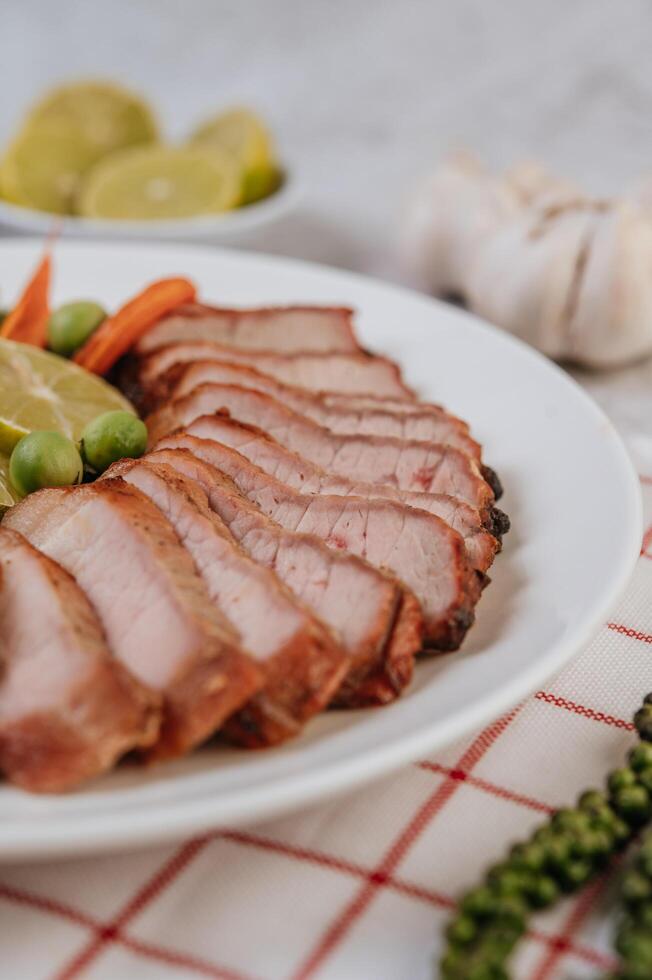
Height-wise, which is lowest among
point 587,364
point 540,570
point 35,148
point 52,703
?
point 587,364

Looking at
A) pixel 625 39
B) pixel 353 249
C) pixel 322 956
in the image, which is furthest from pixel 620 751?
pixel 625 39

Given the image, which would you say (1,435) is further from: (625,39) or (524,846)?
(625,39)

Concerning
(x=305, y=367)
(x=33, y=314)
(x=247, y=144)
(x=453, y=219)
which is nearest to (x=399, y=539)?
(x=305, y=367)

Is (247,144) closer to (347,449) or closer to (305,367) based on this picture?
(305,367)

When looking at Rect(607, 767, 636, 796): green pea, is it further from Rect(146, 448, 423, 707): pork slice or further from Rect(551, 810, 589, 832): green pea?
Rect(146, 448, 423, 707): pork slice

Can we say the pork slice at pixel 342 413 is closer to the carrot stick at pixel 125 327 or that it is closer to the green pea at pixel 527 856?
the carrot stick at pixel 125 327

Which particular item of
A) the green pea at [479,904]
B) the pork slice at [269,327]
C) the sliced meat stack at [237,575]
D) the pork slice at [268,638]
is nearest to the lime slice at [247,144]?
the pork slice at [269,327]

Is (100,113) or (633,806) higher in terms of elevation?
(100,113)
